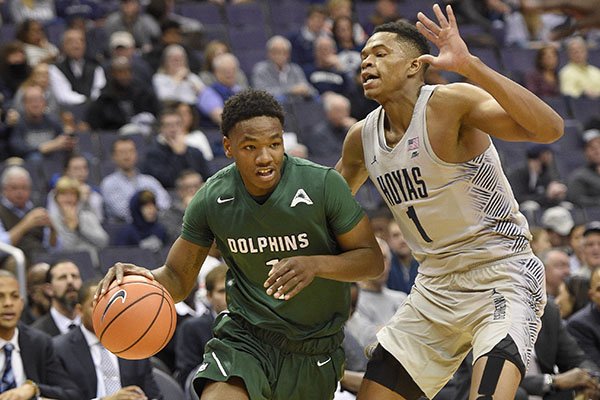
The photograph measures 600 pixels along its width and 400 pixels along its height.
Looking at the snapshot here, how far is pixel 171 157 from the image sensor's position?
12.1 m

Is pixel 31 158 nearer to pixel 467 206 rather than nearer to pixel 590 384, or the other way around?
pixel 590 384

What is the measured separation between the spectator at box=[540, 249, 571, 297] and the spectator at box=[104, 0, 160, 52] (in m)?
6.22

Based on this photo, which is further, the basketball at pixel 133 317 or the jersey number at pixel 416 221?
the jersey number at pixel 416 221

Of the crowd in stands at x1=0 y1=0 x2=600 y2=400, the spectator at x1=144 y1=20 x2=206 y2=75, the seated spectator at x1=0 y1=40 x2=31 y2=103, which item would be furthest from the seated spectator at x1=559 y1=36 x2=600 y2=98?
the seated spectator at x1=0 y1=40 x2=31 y2=103

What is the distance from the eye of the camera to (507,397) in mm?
4918

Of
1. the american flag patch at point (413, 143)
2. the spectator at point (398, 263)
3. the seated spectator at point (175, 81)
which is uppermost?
the seated spectator at point (175, 81)

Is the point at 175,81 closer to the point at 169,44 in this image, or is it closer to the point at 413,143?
the point at 169,44

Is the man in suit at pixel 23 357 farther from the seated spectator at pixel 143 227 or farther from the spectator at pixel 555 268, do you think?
the spectator at pixel 555 268

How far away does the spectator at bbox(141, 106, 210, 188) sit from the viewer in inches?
475

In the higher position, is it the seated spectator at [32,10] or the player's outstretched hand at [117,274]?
the seated spectator at [32,10]

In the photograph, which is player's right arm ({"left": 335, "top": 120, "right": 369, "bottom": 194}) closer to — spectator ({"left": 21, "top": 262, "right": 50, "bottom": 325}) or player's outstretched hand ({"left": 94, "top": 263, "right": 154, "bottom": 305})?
player's outstretched hand ({"left": 94, "top": 263, "right": 154, "bottom": 305})

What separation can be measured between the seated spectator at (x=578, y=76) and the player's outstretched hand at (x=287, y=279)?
11.5 metres

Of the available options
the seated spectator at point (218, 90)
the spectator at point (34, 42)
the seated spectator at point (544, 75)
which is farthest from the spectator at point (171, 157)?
the seated spectator at point (544, 75)

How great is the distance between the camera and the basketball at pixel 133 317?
5062 mm
